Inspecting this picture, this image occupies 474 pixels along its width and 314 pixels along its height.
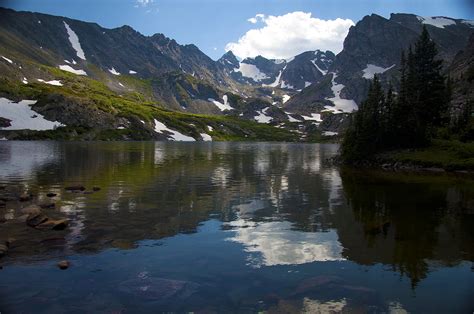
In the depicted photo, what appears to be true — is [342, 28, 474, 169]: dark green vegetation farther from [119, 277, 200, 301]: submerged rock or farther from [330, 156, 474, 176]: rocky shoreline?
[119, 277, 200, 301]: submerged rock

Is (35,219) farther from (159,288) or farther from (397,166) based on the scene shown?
(397,166)

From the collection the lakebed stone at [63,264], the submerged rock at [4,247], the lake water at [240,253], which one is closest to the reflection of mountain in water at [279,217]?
the lake water at [240,253]

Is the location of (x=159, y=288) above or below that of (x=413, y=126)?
below

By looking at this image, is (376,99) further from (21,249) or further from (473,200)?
(21,249)

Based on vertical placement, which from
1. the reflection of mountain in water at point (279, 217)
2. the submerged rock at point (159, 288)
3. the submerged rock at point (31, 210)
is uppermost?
the submerged rock at point (31, 210)

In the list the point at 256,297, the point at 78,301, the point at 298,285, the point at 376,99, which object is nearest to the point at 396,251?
the point at 298,285

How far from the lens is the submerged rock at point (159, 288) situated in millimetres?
16875

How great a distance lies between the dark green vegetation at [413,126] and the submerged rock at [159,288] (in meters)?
68.8

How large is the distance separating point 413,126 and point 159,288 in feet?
270

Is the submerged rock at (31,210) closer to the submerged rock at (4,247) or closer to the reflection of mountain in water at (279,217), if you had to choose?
the reflection of mountain in water at (279,217)

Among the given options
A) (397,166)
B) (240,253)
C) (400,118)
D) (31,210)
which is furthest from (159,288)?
(400,118)

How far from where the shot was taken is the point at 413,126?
87.6 meters

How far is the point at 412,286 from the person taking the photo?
1852 cm

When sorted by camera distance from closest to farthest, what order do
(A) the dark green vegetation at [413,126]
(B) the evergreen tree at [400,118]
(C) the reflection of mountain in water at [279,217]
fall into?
(C) the reflection of mountain in water at [279,217] < (A) the dark green vegetation at [413,126] < (B) the evergreen tree at [400,118]
